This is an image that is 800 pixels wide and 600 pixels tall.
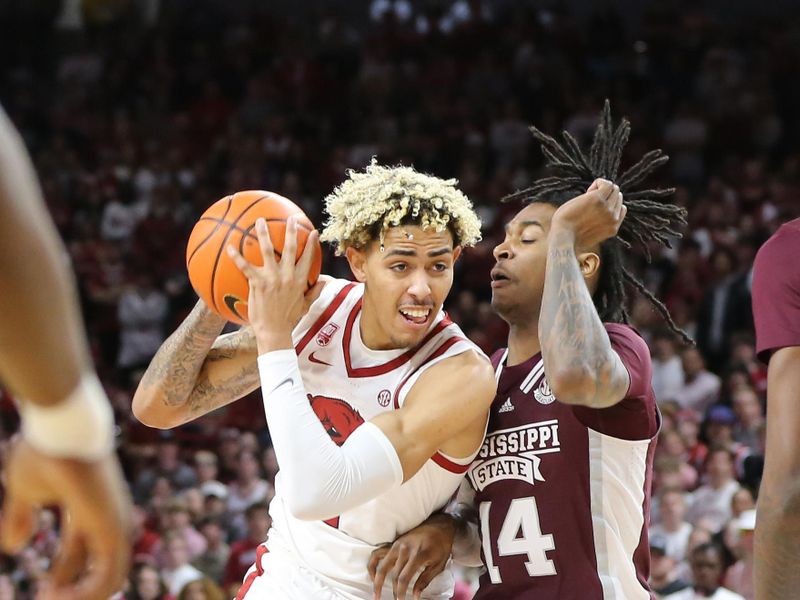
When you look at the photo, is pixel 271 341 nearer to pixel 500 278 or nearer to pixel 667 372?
pixel 500 278

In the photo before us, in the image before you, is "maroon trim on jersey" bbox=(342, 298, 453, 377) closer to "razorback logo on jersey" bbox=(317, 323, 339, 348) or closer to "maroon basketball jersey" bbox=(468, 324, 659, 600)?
"razorback logo on jersey" bbox=(317, 323, 339, 348)

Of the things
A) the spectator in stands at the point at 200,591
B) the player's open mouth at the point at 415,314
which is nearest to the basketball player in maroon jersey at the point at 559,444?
the player's open mouth at the point at 415,314

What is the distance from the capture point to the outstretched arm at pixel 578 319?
9.86ft

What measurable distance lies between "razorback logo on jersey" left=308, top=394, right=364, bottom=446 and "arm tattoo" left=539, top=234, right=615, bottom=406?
0.63 metres

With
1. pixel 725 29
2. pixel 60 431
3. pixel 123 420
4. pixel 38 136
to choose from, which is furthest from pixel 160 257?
pixel 60 431

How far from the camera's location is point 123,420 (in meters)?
10.4

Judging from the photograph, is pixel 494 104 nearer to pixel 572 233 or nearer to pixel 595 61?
pixel 595 61

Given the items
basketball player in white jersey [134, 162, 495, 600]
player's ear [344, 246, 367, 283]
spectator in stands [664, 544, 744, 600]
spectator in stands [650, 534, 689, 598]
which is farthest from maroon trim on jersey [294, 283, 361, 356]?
spectator in stands [650, 534, 689, 598]

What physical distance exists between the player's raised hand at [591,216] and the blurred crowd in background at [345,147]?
4.24 meters

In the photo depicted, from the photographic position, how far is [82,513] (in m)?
1.26

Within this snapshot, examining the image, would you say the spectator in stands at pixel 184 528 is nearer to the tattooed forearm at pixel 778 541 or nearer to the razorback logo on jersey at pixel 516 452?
the razorback logo on jersey at pixel 516 452

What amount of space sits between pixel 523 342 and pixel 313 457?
790 mm

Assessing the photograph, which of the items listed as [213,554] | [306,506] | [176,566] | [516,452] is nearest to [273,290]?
[306,506]

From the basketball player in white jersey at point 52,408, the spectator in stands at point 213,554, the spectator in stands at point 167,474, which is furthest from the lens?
the spectator in stands at point 167,474
